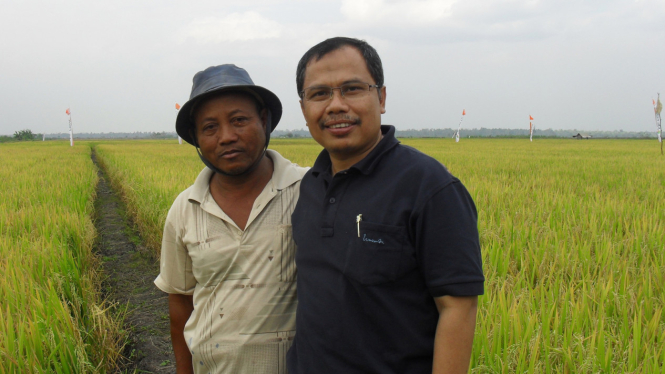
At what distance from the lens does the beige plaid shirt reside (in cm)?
113

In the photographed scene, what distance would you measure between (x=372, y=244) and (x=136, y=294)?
2931 mm

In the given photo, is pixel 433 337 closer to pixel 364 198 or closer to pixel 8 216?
pixel 364 198

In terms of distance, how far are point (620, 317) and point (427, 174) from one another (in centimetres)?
142

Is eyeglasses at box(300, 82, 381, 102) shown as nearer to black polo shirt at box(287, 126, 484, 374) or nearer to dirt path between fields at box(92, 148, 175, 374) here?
black polo shirt at box(287, 126, 484, 374)

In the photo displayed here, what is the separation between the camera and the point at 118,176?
339 inches

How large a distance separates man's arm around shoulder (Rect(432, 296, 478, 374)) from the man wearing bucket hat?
0.48 m

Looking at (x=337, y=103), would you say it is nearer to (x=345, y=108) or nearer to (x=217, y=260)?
(x=345, y=108)

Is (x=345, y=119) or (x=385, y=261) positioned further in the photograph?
(x=345, y=119)

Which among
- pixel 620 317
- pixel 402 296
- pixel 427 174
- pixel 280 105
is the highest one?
pixel 280 105

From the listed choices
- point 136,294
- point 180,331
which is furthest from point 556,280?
point 136,294

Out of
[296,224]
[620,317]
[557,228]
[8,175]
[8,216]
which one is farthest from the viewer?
[8,175]

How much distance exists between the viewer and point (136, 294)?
319cm

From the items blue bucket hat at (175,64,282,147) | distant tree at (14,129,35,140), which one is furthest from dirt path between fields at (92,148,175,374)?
distant tree at (14,129,35,140)

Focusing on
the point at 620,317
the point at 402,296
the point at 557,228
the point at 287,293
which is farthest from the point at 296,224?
the point at 557,228
